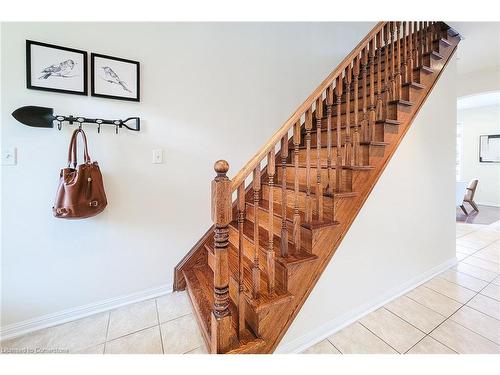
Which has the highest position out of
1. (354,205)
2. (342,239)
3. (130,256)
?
(354,205)

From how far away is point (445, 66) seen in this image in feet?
7.48

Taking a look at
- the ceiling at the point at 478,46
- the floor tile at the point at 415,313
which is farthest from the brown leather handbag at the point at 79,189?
the ceiling at the point at 478,46

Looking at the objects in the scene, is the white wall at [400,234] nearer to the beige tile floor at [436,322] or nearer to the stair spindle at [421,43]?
the beige tile floor at [436,322]

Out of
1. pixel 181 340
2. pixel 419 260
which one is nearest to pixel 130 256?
pixel 181 340

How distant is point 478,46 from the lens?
9.44ft

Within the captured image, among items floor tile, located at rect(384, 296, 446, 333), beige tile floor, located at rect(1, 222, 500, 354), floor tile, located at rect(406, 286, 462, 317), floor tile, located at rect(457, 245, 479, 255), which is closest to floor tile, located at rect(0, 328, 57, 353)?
beige tile floor, located at rect(1, 222, 500, 354)

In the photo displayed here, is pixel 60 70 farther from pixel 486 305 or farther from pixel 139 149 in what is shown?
pixel 486 305

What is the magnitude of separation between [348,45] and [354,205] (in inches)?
97.9

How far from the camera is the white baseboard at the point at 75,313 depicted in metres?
1.47

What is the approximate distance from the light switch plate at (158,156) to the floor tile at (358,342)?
5.85 feet

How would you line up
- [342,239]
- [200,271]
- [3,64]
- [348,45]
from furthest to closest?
[348,45] → [200,271] → [342,239] → [3,64]

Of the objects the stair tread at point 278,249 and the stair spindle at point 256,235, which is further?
the stair tread at point 278,249

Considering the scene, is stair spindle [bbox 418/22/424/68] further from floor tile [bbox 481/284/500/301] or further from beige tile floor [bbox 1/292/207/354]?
beige tile floor [bbox 1/292/207/354]
